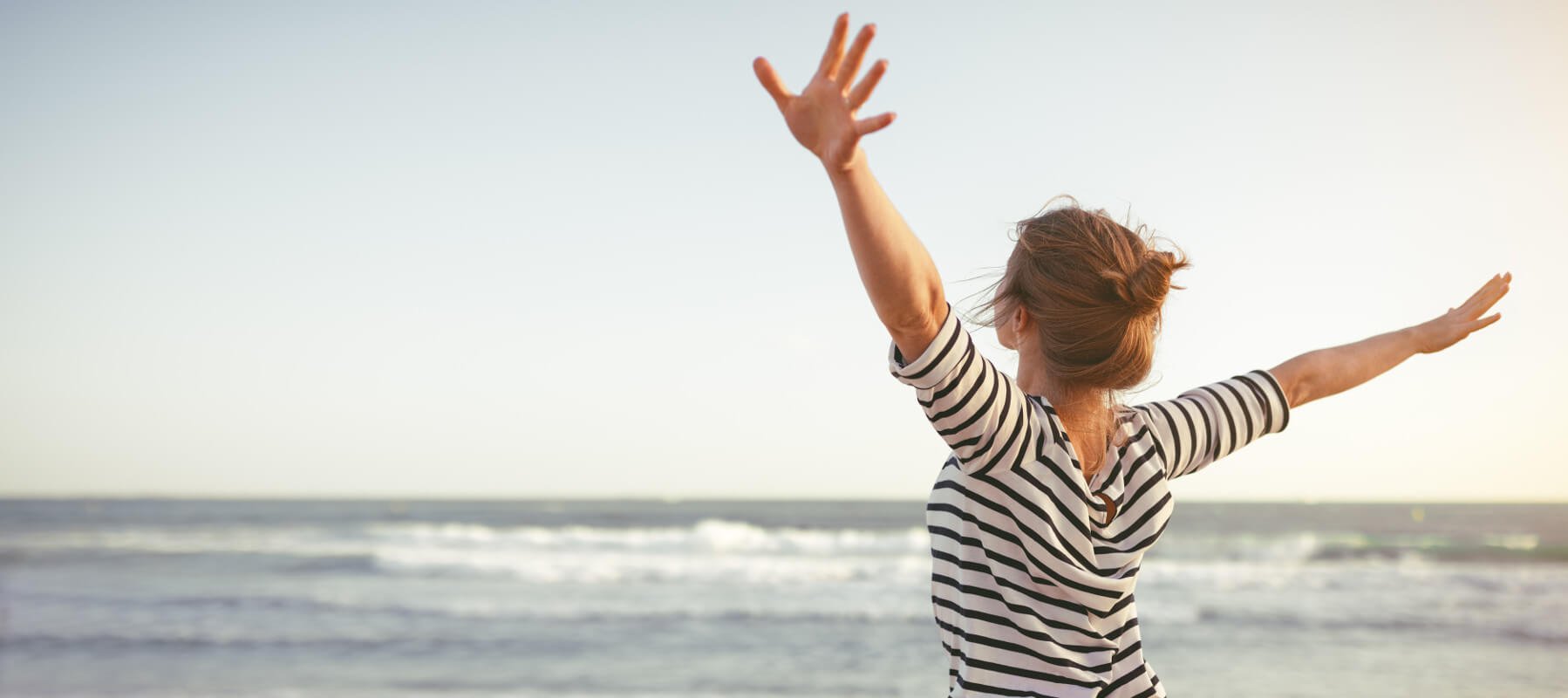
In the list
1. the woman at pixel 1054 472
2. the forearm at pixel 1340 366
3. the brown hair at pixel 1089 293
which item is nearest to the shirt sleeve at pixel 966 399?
the woman at pixel 1054 472

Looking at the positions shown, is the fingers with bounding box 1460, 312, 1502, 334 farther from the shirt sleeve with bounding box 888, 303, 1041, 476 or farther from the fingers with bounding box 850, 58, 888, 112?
the fingers with bounding box 850, 58, 888, 112

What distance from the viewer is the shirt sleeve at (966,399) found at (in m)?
0.91

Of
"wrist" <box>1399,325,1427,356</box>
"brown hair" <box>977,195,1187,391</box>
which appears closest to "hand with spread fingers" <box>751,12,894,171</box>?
"brown hair" <box>977,195,1187,391</box>

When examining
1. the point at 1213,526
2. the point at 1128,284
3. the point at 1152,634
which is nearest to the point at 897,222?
the point at 1128,284

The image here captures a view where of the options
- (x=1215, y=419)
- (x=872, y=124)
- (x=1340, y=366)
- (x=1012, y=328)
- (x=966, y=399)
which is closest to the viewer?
(x=872, y=124)

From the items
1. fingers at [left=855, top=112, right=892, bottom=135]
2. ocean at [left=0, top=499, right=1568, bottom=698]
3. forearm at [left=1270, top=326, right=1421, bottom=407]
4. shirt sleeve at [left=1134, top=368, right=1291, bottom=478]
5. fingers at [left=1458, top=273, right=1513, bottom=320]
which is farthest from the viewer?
ocean at [left=0, top=499, right=1568, bottom=698]

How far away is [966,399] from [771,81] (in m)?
0.36

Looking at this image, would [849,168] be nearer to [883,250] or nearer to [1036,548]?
[883,250]

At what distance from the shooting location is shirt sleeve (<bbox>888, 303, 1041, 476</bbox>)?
91 cm

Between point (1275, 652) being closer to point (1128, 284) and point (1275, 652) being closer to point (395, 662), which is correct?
point (395, 662)

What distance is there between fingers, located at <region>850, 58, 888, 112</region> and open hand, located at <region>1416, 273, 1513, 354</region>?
127cm

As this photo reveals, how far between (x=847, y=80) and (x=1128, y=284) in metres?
0.49

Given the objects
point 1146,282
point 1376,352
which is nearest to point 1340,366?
point 1376,352

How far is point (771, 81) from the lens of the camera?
88 cm
